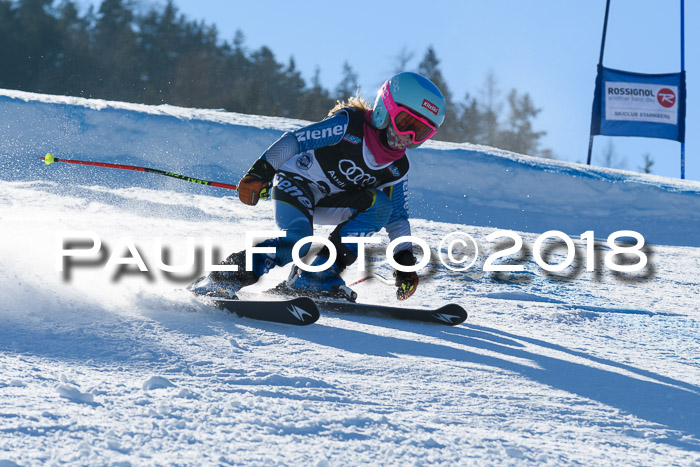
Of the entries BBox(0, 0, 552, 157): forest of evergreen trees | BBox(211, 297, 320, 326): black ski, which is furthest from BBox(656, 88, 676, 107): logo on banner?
BBox(0, 0, 552, 157): forest of evergreen trees

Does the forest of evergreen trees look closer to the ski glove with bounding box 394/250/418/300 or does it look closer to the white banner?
the white banner

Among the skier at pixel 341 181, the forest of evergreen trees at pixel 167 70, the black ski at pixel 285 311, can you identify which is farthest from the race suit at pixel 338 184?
the forest of evergreen trees at pixel 167 70

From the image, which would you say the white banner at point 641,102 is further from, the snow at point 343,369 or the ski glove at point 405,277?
the ski glove at point 405,277

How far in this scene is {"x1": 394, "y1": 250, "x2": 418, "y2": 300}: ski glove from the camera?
3.93 metres

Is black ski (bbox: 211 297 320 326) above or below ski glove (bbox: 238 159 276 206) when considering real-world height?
below

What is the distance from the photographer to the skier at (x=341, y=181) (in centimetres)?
360

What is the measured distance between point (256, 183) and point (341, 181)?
1.67ft

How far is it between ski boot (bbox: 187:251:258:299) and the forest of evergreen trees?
2785cm

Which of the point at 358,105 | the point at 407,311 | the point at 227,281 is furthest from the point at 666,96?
the point at 227,281

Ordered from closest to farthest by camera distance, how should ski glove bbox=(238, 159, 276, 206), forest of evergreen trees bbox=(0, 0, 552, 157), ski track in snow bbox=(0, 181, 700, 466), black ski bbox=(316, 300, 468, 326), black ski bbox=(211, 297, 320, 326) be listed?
1. ski track in snow bbox=(0, 181, 700, 466)
2. black ski bbox=(211, 297, 320, 326)
3. ski glove bbox=(238, 159, 276, 206)
4. black ski bbox=(316, 300, 468, 326)
5. forest of evergreen trees bbox=(0, 0, 552, 157)

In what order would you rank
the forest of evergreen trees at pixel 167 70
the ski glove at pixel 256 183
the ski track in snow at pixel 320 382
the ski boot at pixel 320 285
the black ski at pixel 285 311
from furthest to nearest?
the forest of evergreen trees at pixel 167 70
the ski boot at pixel 320 285
the ski glove at pixel 256 183
the black ski at pixel 285 311
the ski track in snow at pixel 320 382

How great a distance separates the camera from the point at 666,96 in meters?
13.3

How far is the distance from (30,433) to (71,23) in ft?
119

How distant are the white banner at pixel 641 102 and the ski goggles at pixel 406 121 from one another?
1062cm
